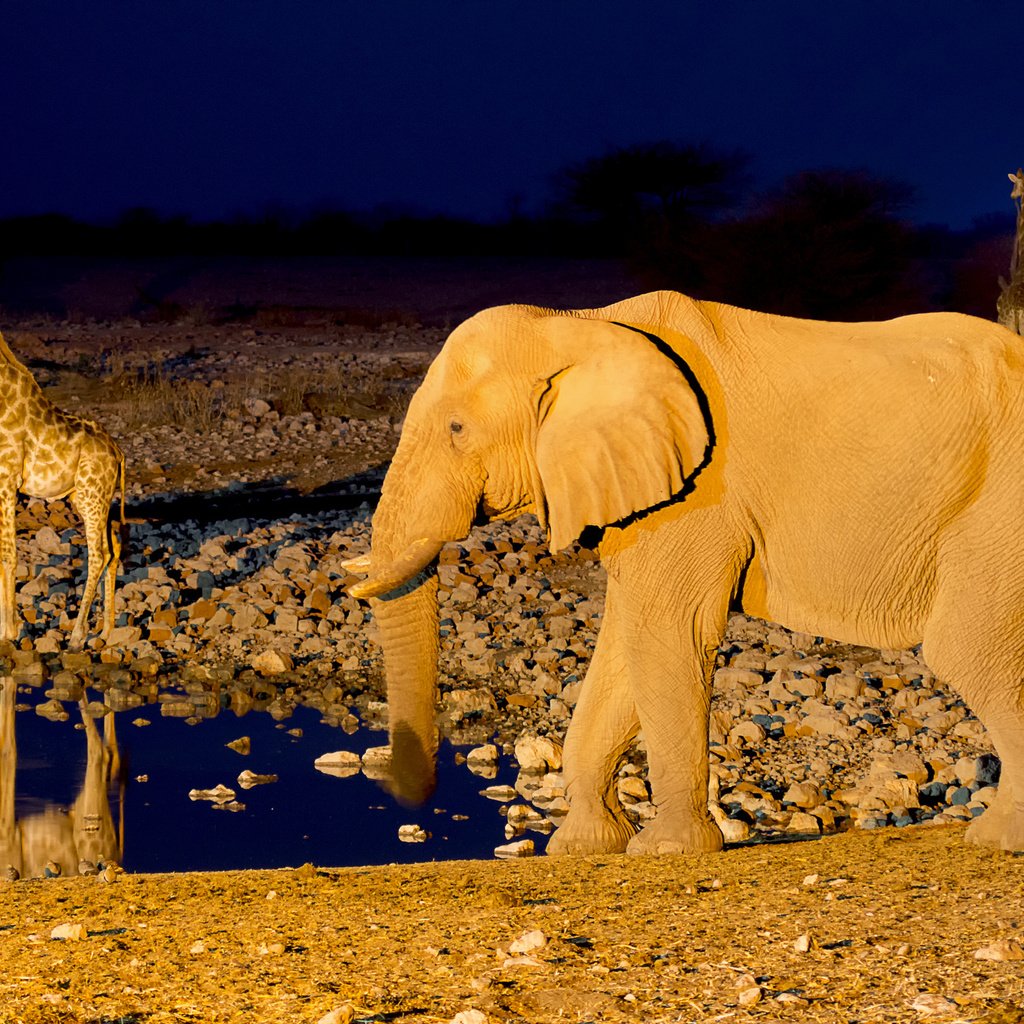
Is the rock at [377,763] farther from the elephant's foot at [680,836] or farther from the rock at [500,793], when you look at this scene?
the elephant's foot at [680,836]

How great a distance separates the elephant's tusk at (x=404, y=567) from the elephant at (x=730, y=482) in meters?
0.01

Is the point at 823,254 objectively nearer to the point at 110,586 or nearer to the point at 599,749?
the point at 110,586

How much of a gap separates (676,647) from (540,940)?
1548 millimetres

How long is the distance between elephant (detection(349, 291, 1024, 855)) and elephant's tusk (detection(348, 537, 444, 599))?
0.04 ft

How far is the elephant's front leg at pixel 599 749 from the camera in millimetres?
6352

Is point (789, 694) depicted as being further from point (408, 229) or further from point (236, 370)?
point (408, 229)

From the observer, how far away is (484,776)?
8266 millimetres

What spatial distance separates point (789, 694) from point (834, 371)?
11.0ft

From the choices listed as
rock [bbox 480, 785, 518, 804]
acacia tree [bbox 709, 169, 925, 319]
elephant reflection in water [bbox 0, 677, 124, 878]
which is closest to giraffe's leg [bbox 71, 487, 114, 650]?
elephant reflection in water [bbox 0, 677, 124, 878]

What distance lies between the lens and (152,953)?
4.65 m

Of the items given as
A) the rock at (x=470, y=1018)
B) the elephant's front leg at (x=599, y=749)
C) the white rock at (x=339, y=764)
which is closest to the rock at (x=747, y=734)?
the white rock at (x=339, y=764)

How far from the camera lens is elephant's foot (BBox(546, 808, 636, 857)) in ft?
21.0

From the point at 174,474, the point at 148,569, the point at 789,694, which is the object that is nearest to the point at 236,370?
the point at 174,474

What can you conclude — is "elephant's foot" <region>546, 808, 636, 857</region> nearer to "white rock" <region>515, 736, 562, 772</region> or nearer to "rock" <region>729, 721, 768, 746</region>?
"white rock" <region>515, 736, 562, 772</region>
